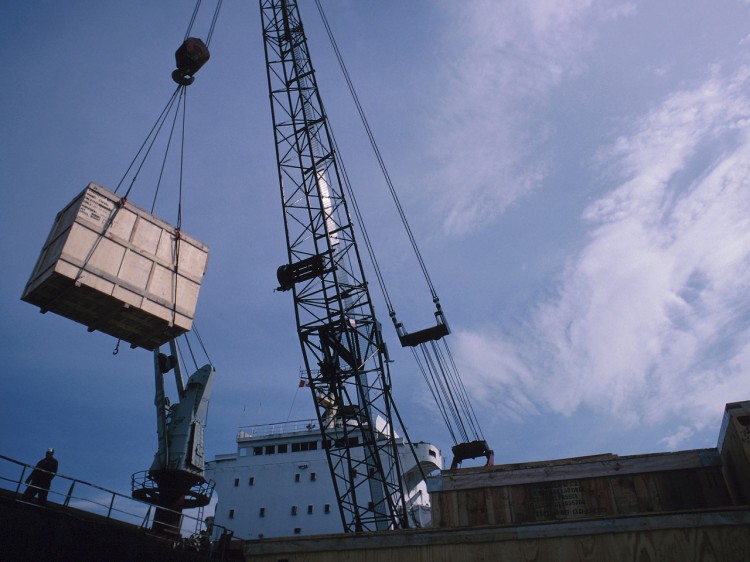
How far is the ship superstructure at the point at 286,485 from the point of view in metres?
30.6

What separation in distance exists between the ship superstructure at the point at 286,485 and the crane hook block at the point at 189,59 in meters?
19.9

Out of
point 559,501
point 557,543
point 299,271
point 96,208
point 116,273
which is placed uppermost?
point 299,271

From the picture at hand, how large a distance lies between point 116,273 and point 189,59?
11.3 m

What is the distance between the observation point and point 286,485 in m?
32.4

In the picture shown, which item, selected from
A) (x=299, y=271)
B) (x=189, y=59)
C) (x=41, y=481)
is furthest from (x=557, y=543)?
(x=189, y=59)

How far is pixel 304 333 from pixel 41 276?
447 inches

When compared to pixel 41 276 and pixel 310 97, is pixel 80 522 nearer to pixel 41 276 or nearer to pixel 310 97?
pixel 41 276

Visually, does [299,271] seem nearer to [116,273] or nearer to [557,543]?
[116,273]

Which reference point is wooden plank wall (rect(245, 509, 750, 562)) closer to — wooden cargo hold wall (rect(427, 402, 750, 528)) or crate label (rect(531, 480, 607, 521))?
wooden cargo hold wall (rect(427, 402, 750, 528))

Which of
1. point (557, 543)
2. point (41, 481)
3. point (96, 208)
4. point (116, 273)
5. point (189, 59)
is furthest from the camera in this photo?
point (189, 59)

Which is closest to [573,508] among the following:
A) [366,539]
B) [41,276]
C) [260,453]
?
[366,539]

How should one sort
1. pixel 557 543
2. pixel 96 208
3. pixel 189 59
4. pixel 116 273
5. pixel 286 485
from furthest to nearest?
pixel 286 485, pixel 189 59, pixel 96 208, pixel 116 273, pixel 557 543

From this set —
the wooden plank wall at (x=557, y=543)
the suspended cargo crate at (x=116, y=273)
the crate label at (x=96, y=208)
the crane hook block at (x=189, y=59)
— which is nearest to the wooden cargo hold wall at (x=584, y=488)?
the wooden plank wall at (x=557, y=543)

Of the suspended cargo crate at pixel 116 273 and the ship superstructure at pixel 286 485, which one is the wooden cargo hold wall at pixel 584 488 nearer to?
the suspended cargo crate at pixel 116 273
